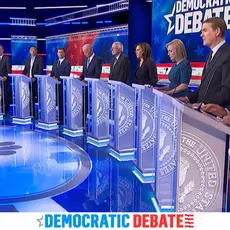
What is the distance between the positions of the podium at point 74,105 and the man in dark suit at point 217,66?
2.94 metres

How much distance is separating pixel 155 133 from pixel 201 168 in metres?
1.31

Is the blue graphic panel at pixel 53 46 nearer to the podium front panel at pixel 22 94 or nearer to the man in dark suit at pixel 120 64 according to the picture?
the podium front panel at pixel 22 94

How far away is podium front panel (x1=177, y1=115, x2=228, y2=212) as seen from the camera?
73.5 inches

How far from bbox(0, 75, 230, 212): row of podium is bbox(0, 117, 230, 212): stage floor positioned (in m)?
0.20

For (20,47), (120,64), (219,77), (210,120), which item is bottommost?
(210,120)

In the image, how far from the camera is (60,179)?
3457 millimetres

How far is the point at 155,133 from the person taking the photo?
10.7 feet

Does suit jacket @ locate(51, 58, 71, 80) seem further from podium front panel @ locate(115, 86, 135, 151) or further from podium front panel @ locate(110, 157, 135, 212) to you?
podium front panel @ locate(110, 157, 135, 212)

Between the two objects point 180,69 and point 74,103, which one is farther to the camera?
point 74,103

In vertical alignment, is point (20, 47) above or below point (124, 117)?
above

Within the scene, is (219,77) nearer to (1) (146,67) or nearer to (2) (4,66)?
(1) (146,67)

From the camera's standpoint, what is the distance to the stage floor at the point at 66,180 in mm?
2865

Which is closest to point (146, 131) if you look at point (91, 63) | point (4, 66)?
point (91, 63)

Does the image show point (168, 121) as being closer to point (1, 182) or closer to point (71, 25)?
point (1, 182)
